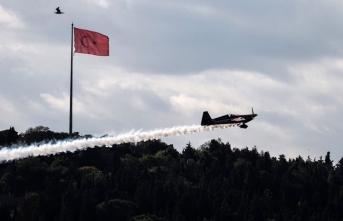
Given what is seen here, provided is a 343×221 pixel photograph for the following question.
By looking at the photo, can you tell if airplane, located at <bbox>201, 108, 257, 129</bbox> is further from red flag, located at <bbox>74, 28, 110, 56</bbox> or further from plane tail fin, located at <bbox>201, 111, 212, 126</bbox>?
red flag, located at <bbox>74, 28, 110, 56</bbox>

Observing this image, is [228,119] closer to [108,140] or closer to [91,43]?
[108,140]

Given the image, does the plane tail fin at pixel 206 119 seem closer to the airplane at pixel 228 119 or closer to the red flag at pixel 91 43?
the airplane at pixel 228 119

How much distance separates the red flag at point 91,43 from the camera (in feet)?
554

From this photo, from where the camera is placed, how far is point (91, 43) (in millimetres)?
170000

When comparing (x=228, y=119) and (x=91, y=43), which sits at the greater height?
(x=91, y=43)

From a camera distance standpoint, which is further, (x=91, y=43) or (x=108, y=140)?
(x=91, y=43)

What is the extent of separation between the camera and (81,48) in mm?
171000

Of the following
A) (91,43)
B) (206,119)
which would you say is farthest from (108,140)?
(91,43)

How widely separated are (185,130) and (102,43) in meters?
34.2

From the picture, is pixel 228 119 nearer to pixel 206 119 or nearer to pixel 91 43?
pixel 206 119

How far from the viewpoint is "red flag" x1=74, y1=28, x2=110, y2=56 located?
16900cm

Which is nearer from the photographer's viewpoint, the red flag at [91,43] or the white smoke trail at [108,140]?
the white smoke trail at [108,140]

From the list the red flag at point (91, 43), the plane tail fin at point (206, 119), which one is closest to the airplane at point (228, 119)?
the plane tail fin at point (206, 119)

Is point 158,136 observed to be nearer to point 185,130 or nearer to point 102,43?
point 185,130
